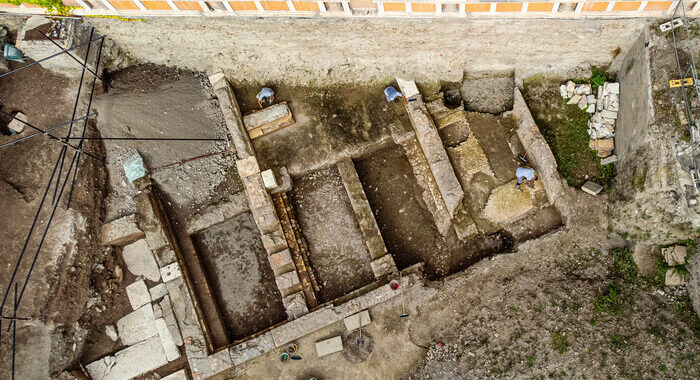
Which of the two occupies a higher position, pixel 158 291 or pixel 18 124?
pixel 18 124

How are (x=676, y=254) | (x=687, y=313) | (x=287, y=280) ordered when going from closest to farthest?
(x=687, y=313)
(x=676, y=254)
(x=287, y=280)

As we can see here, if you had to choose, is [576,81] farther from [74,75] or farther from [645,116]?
[74,75]

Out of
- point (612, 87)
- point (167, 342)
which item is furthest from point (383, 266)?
point (612, 87)

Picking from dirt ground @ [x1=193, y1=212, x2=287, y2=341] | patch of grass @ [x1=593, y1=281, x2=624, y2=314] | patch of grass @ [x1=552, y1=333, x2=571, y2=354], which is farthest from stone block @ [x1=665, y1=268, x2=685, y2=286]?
dirt ground @ [x1=193, y1=212, x2=287, y2=341]

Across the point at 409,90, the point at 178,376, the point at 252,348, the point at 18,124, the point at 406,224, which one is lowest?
the point at 178,376

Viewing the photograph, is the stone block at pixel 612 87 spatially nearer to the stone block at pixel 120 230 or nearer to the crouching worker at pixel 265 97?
the crouching worker at pixel 265 97

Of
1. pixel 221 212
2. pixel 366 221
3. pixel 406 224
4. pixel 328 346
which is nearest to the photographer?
pixel 328 346

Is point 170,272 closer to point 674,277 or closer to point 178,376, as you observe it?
point 178,376
